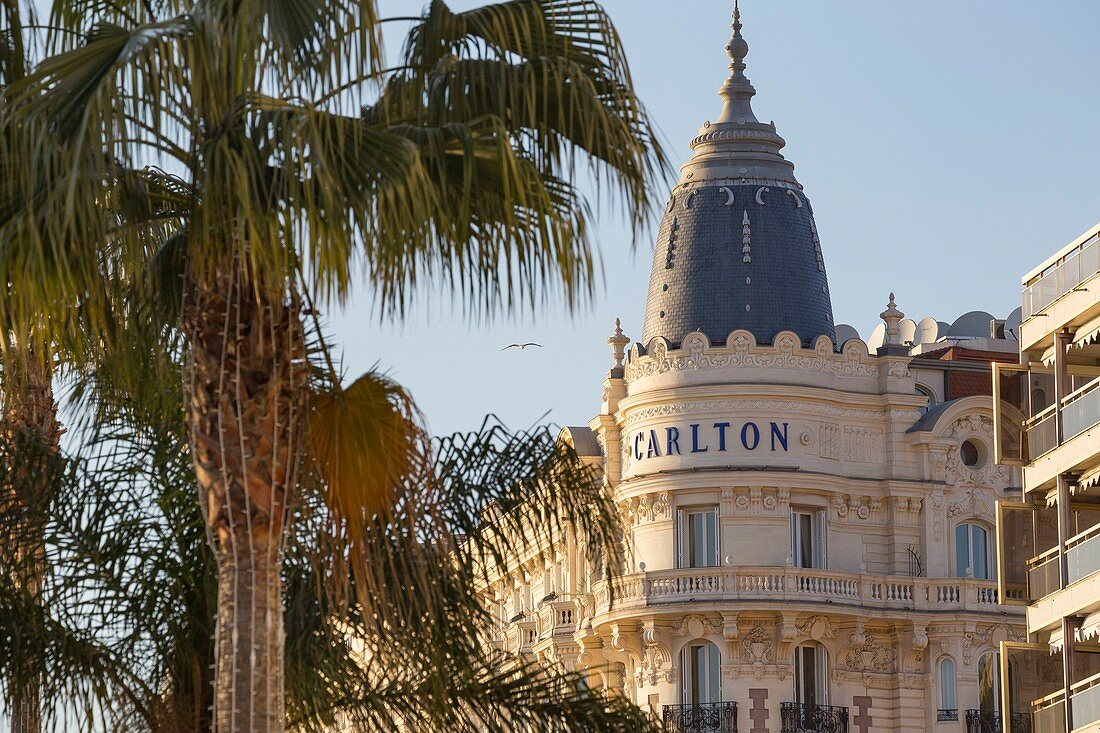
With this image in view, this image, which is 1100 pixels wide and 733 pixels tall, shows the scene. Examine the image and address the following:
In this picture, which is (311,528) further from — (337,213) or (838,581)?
(838,581)

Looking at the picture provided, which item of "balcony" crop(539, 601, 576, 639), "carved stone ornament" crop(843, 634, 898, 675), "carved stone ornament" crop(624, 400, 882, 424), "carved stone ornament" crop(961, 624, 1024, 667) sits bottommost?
"carved stone ornament" crop(843, 634, 898, 675)

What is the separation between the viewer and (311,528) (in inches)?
744

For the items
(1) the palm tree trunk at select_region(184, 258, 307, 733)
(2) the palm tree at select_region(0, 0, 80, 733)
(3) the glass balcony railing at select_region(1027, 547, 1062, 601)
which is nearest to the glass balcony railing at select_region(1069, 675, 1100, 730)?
(3) the glass balcony railing at select_region(1027, 547, 1062, 601)

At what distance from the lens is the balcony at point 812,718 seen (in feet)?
184

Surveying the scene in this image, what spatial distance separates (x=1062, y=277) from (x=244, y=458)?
1179 inches

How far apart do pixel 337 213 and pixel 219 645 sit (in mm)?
3300

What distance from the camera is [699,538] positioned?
57188 millimetres

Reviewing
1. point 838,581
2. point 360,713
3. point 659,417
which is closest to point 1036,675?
point 838,581

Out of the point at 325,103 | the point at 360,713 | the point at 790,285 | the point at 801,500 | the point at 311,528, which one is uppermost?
the point at 790,285

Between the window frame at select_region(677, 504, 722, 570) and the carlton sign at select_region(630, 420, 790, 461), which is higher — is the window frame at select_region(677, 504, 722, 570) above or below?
below

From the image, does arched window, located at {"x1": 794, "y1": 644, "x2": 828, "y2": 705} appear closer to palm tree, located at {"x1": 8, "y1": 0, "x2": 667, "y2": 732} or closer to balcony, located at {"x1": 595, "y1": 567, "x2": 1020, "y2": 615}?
balcony, located at {"x1": 595, "y1": 567, "x2": 1020, "y2": 615}

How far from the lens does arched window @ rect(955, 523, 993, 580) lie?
2347 inches

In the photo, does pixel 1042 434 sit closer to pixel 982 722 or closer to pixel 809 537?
pixel 809 537

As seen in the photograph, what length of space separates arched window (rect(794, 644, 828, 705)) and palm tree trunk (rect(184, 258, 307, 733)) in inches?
1644
